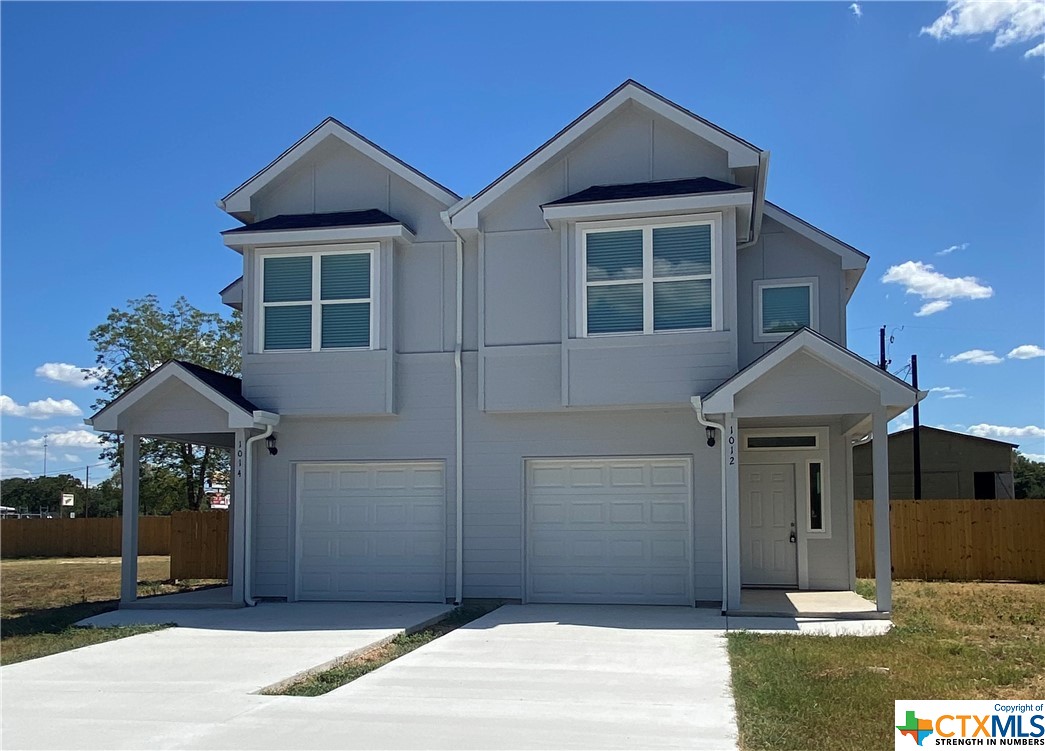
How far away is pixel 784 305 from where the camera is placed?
1606 cm

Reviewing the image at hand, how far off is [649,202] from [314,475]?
22.4 feet

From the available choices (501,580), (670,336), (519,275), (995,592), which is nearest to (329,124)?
(519,275)

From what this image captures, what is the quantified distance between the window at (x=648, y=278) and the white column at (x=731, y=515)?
1.68 meters

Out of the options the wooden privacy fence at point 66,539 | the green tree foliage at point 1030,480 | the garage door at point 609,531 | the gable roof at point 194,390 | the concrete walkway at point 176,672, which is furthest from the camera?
the green tree foliage at point 1030,480

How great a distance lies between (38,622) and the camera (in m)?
13.9

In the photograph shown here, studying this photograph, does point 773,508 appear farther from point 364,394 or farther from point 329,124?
point 329,124

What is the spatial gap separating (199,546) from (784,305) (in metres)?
13.0

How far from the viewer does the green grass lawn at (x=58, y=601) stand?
39.3ft

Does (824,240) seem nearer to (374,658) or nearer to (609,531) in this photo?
(609,531)

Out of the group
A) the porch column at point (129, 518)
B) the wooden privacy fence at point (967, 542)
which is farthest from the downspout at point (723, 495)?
Result: the porch column at point (129, 518)

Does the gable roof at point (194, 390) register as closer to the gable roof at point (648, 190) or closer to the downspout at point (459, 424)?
the downspout at point (459, 424)

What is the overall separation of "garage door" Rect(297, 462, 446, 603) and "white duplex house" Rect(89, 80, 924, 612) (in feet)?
0.11

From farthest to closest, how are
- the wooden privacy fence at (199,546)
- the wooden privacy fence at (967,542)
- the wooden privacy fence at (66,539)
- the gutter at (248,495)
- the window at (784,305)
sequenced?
the wooden privacy fence at (66,539), the wooden privacy fence at (199,546), the wooden privacy fence at (967,542), the window at (784,305), the gutter at (248,495)

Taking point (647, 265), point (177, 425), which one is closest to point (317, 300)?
point (177, 425)
